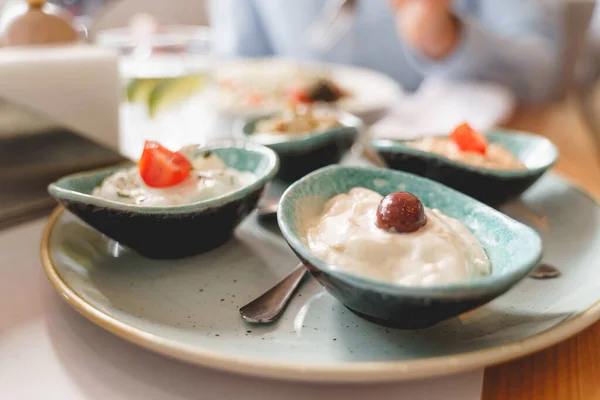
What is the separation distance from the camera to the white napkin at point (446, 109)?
1.59 meters

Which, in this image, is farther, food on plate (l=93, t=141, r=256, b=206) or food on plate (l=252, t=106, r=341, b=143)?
food on plate (l=252, t=106, r=341, b=143)

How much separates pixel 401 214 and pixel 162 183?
15.3 inches

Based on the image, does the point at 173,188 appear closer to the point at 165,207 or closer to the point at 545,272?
the point at 165,207

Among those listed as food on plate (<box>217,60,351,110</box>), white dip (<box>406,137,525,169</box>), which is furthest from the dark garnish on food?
white dip (<box>406,137,525,169</box>)

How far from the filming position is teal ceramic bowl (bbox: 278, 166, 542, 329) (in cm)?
57

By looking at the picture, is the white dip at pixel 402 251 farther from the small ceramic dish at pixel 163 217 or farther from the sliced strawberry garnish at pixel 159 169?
the sliced strawberry garnish at pixel 159 169

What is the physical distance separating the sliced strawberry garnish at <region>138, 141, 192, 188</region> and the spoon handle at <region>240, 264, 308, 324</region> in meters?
0.25

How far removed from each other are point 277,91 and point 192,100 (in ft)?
0.94

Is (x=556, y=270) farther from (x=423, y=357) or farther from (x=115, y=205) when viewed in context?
(x=115, y=205)

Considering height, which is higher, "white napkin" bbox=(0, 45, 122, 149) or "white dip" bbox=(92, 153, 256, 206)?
"white napkin" bbox=(0, 45, 122, 149)

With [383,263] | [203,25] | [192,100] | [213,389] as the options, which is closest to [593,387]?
[383,263]

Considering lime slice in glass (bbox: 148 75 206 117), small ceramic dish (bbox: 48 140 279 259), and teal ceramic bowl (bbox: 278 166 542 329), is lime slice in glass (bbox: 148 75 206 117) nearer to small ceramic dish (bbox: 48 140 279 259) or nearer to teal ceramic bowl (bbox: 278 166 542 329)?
small ceramic dish (bbox: 48 140 279 259)

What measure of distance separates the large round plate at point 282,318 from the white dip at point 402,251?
7cm

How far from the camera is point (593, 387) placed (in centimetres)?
62
